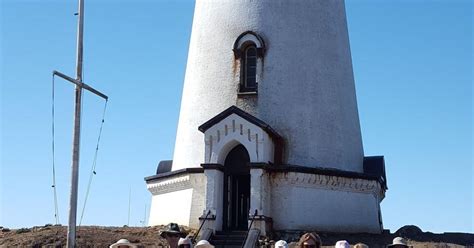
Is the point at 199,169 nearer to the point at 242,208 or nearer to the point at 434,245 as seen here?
the point at 242,208

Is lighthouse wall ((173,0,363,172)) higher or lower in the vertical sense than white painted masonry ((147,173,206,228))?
higher

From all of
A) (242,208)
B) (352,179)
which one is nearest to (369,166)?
(352,179)

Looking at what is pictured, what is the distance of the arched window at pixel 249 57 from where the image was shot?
2253 centimetres

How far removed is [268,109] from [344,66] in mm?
3240

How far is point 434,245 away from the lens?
18.8 meters

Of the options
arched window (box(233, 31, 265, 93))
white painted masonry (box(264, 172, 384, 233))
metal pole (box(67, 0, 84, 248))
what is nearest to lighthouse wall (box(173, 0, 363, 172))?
arched window (box(233, 31, 265, 93))

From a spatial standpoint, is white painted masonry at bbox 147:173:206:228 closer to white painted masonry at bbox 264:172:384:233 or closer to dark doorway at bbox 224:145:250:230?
dark doorway at bbox 224:145:250:230

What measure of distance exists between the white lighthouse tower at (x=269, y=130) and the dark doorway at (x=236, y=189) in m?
0.03

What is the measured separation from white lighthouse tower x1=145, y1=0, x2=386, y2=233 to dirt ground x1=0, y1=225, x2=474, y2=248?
31.1 inches

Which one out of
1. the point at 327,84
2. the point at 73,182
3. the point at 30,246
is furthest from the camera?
the point at 327,84

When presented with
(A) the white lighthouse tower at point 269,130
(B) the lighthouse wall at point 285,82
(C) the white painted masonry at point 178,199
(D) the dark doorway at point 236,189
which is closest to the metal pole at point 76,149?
(A) the white lighthouse tower at point 269,130

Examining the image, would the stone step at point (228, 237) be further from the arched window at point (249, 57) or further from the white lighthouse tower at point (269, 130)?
the arched window at point (249, 57)

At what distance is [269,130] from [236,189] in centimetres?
202

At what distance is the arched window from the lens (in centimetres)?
2253
